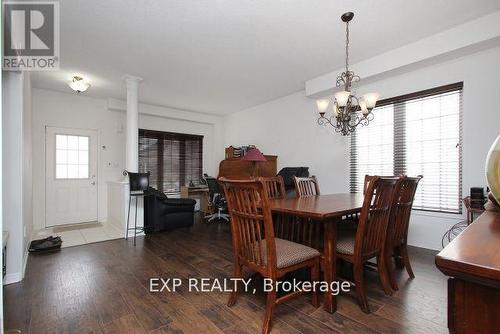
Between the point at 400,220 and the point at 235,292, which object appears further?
the point at 400,220

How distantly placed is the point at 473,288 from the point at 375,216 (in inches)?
59.2

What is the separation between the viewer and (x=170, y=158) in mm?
6141

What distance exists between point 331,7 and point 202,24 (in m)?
1.33

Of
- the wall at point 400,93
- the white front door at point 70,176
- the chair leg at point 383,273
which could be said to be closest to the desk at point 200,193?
the wall at point 400,93

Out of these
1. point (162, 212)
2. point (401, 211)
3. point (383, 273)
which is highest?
point (401, 211)

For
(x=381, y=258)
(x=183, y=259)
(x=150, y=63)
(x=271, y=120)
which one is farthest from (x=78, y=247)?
(x=271, y=120)

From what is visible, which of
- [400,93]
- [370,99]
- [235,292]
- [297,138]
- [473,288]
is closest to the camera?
[473,288]

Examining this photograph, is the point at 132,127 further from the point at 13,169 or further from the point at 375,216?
the point at 375,216

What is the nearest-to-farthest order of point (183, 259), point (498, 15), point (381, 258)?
1. point (381, 258)
2. point (498, 15)
3. point (183, 259)

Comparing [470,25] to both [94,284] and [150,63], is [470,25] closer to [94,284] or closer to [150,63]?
[150,63]

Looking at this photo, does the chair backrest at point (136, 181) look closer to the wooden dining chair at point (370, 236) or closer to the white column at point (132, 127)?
the white column at point (132, 127)

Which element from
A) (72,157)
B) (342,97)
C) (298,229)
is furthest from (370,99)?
(72,157)

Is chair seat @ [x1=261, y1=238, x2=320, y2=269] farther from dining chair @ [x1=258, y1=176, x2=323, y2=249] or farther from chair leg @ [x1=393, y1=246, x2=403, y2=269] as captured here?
chair leg @ [x1=393, y1=246, x2=403, y2=269]

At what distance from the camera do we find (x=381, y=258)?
200 centimetres
